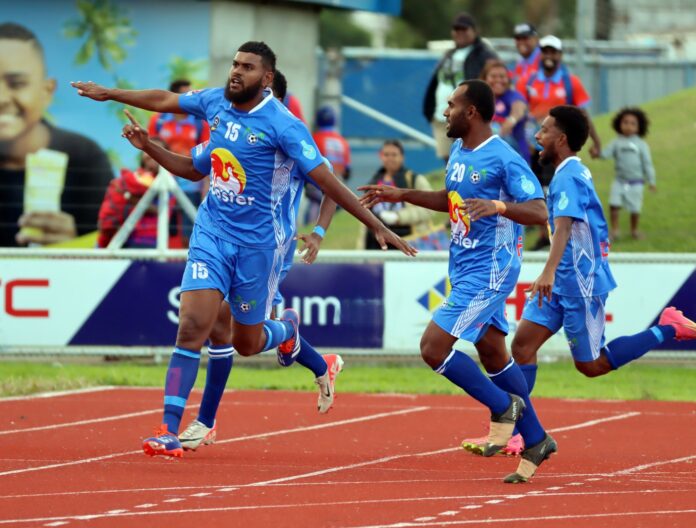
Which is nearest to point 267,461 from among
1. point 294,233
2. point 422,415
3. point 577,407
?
point 294,233

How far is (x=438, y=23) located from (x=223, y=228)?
5441 centimetres

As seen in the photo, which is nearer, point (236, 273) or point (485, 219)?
point (485, 219)

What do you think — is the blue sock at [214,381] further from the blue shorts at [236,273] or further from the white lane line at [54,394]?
the white lane line at [54,394]

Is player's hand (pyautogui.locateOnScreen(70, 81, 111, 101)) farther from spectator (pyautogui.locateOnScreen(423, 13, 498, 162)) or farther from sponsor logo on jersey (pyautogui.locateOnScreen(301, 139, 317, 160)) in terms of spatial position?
spectator (pyautogui.locateOnScreen(423, 13, 498, 162))

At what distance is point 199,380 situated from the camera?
621 inches

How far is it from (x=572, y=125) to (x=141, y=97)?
2663 mm

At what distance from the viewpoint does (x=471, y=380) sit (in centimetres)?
973

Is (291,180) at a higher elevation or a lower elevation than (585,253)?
higher

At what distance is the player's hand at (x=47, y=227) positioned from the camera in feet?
65.2

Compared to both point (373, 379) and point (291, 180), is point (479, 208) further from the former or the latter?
point (373, 379)

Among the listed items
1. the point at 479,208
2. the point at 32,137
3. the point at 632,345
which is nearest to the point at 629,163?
the point at 32,137

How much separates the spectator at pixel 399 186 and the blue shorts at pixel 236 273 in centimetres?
624

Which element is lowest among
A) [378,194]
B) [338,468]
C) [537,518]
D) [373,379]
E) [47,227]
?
[373,379]

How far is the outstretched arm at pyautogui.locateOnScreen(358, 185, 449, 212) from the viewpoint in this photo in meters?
9.79
